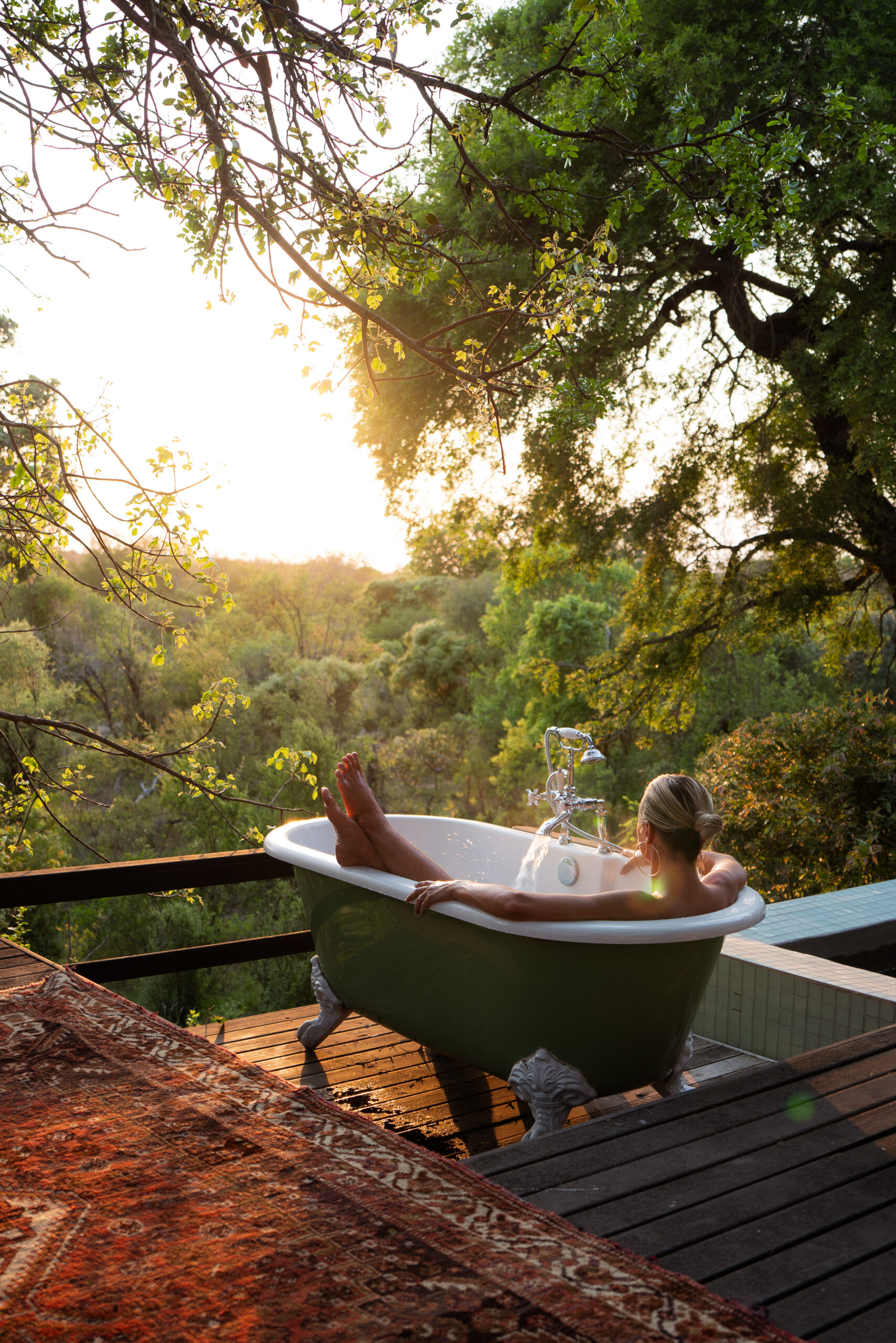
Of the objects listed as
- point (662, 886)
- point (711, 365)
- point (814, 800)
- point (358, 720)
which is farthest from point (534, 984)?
point (358, 720)

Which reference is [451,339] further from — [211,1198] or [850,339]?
[211,1198]

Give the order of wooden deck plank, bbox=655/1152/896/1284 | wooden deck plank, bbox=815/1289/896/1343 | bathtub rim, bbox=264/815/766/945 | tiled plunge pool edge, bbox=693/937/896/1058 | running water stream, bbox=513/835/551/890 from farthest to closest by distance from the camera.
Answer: running water stream, bbox=513/835/551/890
tiled plunge pool edge, bbox=693/937/896/1058
bathtub rim, bbox=264/815/766/945
wooden deck plank, bbox=655/1152/896/1284
wooden deck plank, bbox=815/1289/896/1343

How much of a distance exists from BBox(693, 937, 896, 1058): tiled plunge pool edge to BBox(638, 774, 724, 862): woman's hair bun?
0.61 meters

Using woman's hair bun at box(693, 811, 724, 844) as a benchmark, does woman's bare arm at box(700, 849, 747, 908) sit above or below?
below

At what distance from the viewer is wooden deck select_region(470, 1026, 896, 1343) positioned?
1.19 m

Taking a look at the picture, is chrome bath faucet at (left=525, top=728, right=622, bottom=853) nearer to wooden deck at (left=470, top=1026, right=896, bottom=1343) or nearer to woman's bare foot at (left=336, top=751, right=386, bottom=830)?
woman's bare foot at (left=336, top=751, right=386, bottom=830)

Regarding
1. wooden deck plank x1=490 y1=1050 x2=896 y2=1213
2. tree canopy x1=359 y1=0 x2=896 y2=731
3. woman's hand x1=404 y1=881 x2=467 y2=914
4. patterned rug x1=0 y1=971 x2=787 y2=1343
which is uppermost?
tree canopy x1=359 y1=0 x2=896 y2=731

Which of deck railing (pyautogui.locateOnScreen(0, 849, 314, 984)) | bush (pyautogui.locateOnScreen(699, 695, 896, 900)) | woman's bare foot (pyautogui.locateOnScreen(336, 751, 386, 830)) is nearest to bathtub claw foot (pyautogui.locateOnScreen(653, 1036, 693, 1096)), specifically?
woman's bare foot (pyautogui.locateOnScreen(336, 751, 386, 830))

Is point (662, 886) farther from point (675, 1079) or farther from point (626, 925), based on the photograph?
point (675, 1079)

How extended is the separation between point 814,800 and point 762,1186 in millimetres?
4022

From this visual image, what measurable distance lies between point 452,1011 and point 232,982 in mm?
8578

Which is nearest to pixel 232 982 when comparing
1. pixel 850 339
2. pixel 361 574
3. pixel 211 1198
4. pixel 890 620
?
pixel 890 620

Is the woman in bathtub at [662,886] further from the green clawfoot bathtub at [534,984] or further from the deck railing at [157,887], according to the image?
the deck railing at [157,887]

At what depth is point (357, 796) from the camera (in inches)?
104
